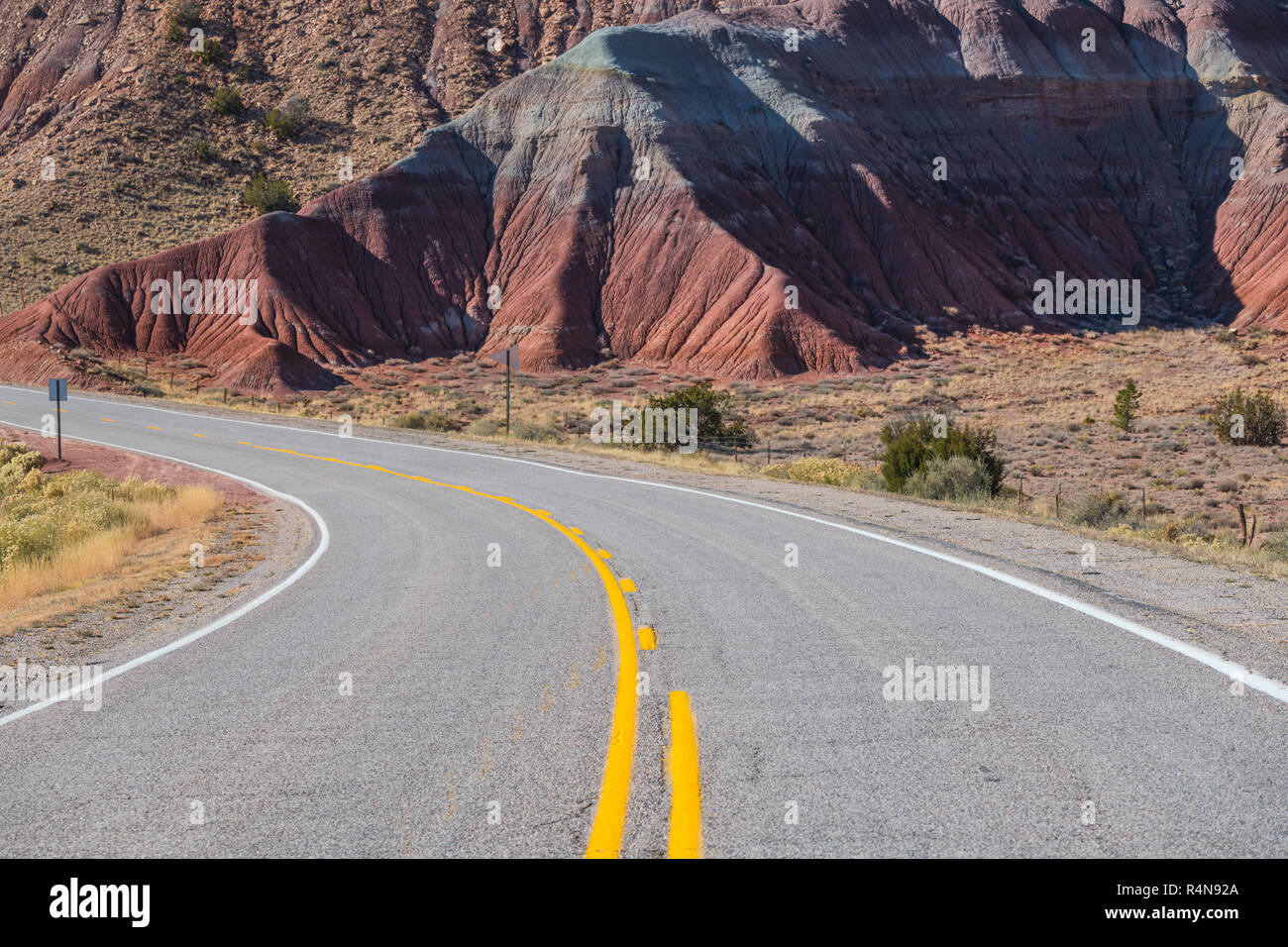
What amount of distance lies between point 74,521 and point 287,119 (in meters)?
75.5

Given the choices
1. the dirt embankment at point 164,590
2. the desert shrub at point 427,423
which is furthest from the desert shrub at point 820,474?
the desert shrub at point 427,423

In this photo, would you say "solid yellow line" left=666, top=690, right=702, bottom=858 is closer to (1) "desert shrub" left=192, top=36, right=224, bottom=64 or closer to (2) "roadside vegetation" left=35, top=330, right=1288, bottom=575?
(2) "roadside vegetation" left=35, top=330, right=1288, bottom=575

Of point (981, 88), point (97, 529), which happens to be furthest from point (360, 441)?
point (981, 88)

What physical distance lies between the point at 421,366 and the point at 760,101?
36.1m

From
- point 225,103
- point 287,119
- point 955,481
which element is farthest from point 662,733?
point 225,103

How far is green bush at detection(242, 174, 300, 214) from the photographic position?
71.2m

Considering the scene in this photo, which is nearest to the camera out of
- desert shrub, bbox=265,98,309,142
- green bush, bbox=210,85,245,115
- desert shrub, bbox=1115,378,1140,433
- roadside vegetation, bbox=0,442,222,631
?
roadside vegetation, bbox=0,442,222,631

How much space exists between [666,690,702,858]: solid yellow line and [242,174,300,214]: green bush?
242 feet

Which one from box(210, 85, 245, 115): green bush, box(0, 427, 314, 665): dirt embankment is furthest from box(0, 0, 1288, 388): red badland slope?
box(0, 427, 314, 665): dirt embankment

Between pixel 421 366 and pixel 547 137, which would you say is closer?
pixel 421 366

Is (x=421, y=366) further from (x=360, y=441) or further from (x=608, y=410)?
(x=360, y=441)

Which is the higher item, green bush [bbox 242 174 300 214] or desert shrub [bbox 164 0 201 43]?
desert shrub [bbox 164 0 201 43]

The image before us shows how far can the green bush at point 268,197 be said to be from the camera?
234 feet
